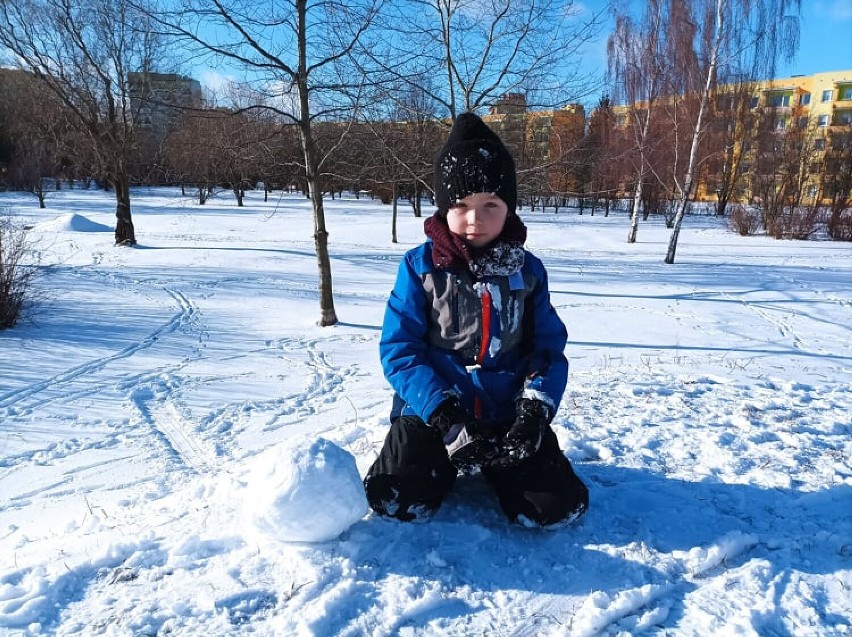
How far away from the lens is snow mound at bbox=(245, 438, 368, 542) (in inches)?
66.6

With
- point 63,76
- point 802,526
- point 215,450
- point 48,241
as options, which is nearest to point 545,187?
point 215,450

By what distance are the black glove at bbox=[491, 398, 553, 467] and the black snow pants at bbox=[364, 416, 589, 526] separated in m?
0.07

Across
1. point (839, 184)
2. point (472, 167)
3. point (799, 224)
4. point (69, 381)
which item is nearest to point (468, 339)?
point (472, 167)

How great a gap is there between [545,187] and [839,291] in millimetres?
6935

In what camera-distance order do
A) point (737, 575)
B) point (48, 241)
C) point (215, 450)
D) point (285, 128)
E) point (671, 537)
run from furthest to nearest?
1. point (48, 241)
2. point (285, 128)
3. point (215, 450)
4. point (671, 537)
5. point (737, 575)

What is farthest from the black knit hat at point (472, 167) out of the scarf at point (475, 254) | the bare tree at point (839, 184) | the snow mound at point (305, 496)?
the bare tree at point (839, 184)

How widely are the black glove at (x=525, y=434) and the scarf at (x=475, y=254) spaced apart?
522mm

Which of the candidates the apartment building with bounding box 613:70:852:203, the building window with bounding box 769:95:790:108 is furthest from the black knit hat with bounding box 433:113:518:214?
the building window with bounding box 769:95:790:108

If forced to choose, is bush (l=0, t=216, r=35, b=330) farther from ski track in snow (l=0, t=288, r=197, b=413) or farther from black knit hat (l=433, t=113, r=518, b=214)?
black knit hat (l=433, t=113, r=518, b=214)

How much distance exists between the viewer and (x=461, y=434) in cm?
190

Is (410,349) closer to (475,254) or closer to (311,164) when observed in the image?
(475,254)

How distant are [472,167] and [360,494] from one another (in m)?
1.26

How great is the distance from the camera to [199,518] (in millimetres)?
1998

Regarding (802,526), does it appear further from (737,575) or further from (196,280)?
(196,280)
